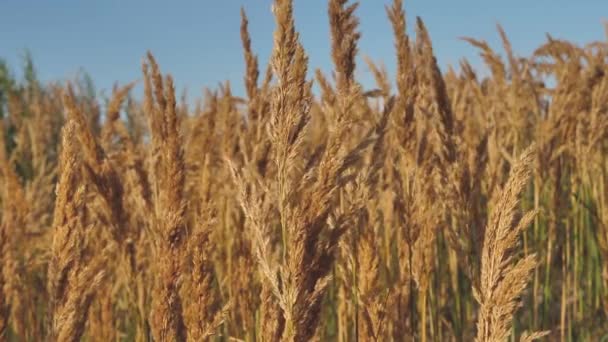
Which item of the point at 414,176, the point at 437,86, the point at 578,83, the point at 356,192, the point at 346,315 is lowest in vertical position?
the point at 346,315

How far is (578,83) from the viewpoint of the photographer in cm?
417

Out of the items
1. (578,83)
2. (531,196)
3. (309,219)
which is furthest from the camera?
(531,196)

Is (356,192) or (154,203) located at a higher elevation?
(154,203)

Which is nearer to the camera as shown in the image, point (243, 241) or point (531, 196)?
point (243, 241)

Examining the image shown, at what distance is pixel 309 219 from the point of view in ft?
4.86

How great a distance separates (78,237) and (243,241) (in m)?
0.81

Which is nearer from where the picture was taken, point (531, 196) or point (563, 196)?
point (563, 196)

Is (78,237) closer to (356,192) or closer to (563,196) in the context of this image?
(356,192)

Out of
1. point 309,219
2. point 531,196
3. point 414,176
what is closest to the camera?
point 309,219

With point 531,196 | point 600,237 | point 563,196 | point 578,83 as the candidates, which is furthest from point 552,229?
point 531,196

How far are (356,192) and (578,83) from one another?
9.59 feet

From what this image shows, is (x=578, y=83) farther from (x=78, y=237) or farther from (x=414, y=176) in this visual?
(x=78, y=237)

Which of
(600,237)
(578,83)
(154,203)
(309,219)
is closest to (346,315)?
(154,203)

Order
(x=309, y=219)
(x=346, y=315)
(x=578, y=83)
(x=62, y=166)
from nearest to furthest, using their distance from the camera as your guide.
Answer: (x=309, y=219) < (x=62, y=166) < (x=346, y=315) < (x=578, y=83)
